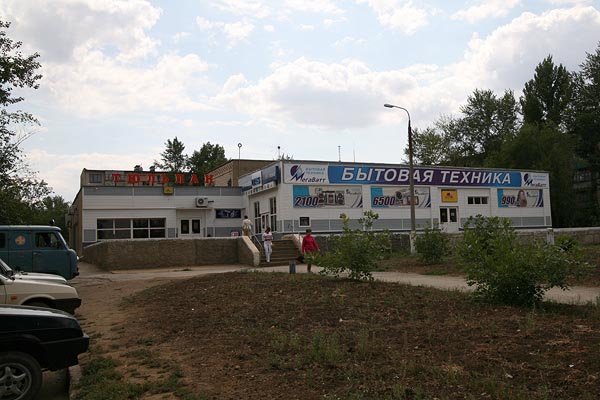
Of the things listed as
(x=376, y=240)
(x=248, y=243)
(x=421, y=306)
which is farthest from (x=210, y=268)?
(x=421, y=306)

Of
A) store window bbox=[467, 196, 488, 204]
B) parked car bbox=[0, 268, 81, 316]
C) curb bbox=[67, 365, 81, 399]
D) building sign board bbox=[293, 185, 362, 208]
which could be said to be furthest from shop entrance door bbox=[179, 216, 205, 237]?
curb bbox=[67, 365, 81, 399]

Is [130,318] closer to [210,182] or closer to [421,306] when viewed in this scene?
[421,306]

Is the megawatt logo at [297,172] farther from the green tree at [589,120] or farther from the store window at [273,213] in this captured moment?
the green tree at [589,120]

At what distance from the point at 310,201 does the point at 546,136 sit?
2854 centimetres

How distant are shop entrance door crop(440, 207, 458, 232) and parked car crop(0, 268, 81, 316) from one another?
3098cm

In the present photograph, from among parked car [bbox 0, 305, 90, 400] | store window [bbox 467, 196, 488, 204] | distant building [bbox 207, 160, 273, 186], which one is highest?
distant building [bbox 207, 160, 273, 186]

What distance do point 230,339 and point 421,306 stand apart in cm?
324

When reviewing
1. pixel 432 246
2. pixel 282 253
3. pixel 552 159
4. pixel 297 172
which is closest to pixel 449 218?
pixel 297 172

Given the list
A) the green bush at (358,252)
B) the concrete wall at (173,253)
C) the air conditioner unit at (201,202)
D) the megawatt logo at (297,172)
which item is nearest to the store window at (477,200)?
the megawatt logo at (297,172)

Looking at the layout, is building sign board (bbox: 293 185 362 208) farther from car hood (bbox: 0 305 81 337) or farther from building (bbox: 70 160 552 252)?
car hood (bbox: 0 305 81 337)

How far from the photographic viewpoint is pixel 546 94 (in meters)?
59.9

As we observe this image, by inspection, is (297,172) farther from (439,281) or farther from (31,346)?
(31,346)

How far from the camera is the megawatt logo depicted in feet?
105

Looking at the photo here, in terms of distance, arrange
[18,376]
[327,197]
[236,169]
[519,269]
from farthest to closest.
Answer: [236,169] → [327,197] → [519,269] → [18,376]
